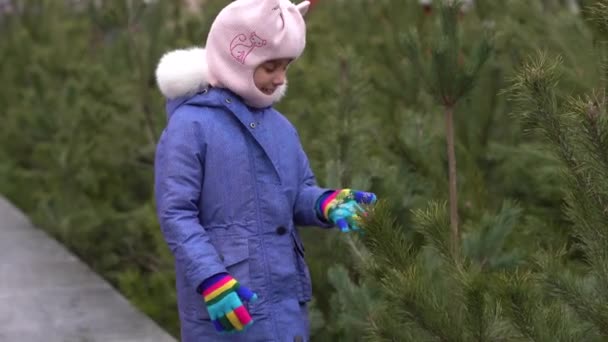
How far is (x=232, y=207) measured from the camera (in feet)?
8.94

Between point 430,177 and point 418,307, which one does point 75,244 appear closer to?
point 430,177

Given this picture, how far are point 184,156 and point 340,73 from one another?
1.38 meters

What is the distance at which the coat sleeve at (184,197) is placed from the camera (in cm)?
259

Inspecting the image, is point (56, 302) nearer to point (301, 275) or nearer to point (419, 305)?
A: point (301, 275)

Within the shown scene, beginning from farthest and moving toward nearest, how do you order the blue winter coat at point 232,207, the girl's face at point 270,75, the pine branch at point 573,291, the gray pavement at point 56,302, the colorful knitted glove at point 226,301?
the gray pavement at point 56,302 → the girl's face at point 270,75 → the blue winter coat at point 232,207 → the colorful knitted glove at point 226,301 → the pine branch at point 573,291

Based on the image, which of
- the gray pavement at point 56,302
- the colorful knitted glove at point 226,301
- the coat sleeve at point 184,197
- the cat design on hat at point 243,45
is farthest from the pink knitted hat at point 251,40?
the gray pavement at point 56,302

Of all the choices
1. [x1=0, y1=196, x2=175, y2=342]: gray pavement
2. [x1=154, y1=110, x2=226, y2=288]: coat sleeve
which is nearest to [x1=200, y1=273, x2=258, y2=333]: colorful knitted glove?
[x1=154, y1=110, x2=226, y2=288]: coat sleeve

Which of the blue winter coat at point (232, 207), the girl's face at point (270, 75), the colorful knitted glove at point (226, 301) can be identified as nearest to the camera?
the colorful knitted glove at point (226, 301)

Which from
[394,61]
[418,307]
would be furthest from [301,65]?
[418,307]

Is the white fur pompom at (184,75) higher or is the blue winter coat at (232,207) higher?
the white fur pompom at (184,75)

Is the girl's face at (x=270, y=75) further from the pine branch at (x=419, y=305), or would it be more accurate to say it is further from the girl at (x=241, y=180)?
the pine branch at (x=419, y=305)

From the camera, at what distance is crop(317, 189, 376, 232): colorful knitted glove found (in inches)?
107

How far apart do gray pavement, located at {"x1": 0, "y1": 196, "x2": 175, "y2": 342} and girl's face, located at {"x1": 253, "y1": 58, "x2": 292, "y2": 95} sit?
1.41 metres

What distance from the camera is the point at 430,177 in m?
3.93
